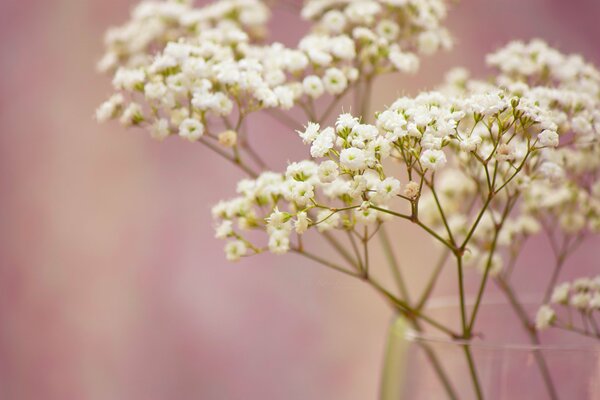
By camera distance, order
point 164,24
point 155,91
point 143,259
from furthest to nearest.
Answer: point 143,259 → point 164,24 → point 155,91

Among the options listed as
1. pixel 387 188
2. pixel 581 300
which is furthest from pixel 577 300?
pixel 387 188

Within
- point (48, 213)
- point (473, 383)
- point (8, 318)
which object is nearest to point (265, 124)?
point (48, 213)

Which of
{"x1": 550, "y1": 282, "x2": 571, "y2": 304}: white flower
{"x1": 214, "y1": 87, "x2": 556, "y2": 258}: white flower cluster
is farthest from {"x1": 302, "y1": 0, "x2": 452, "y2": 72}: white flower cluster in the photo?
{"x1": 550, "y1": 282, "x2": 571, "y2": 304}: white flower

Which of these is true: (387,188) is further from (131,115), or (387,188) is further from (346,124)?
(131,115)

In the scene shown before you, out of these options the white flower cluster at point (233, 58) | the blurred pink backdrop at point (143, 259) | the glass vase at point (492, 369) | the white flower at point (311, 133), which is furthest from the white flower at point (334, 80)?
the blurred pink backdrop at point (143, 259)

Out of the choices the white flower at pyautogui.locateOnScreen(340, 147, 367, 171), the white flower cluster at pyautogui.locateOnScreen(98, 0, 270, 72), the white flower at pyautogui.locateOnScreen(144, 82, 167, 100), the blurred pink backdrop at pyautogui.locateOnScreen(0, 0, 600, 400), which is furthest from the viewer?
the blurred pink backdrop at pyautogui.locateOnScreen(0, 0, 600, 400)

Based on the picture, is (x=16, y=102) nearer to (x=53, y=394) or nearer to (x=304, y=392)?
(x=53, y=394)

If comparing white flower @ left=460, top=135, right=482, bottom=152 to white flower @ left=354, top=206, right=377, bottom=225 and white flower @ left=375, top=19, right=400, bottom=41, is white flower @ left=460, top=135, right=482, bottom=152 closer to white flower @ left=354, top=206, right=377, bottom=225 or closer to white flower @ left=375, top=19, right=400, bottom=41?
white flower @ left=354, top=206, right=377, bottom=225
